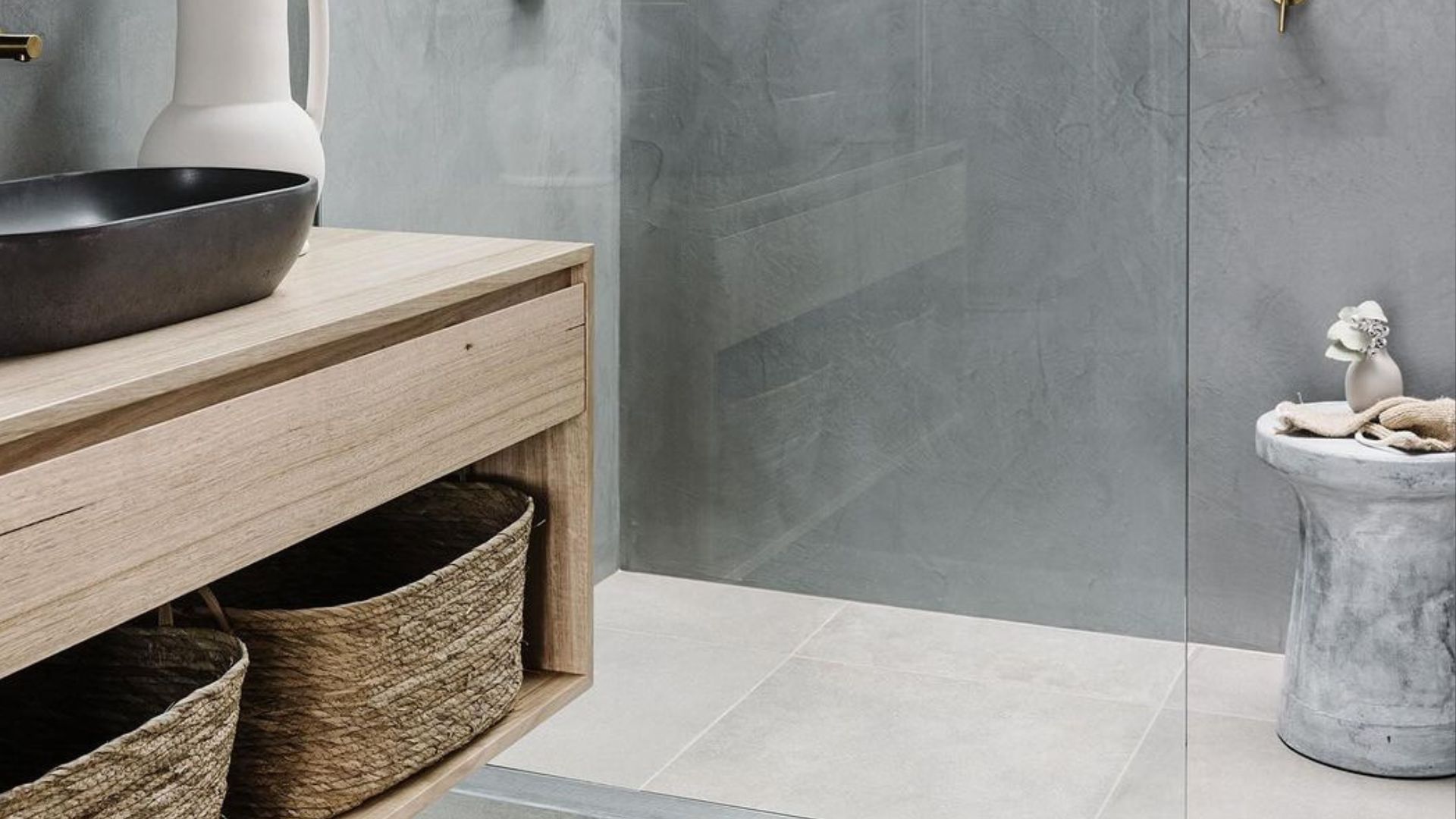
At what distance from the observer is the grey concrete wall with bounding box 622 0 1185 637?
6.92ft

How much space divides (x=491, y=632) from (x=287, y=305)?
0.41m

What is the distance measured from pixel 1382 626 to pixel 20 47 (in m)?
Result: 1.96

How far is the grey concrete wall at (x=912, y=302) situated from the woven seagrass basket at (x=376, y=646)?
2.08ft

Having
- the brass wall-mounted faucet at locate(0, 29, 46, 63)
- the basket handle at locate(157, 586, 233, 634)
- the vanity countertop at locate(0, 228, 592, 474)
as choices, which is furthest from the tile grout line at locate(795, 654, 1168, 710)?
the brass wall-mounted faucet at locate(0, 29, 46, 63)

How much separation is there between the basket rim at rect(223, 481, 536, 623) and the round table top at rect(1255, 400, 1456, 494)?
125cm

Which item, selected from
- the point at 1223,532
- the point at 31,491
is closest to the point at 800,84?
the point at 1223,532

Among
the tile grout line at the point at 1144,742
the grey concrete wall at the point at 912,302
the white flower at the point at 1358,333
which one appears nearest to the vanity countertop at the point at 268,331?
the grey concrete wall at the point at 912,302

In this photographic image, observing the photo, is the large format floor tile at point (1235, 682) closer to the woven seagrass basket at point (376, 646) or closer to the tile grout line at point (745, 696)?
the tile grout line at point (745, 696)

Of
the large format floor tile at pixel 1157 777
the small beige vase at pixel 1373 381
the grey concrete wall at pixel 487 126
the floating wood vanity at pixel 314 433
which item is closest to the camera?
the floating wood vanity at pixel 314 433

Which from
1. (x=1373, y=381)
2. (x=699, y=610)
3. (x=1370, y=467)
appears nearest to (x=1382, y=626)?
(x=1370, y=467)

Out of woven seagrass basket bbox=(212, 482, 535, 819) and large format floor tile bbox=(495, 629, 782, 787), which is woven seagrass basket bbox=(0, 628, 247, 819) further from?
large format floor tile bbox=(495, 629, 782, 787)

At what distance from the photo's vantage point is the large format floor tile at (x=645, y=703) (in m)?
2.32

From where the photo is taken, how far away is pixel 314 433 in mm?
1275

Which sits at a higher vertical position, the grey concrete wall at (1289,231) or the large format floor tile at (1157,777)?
the grey concrete wall at (1289,231)
